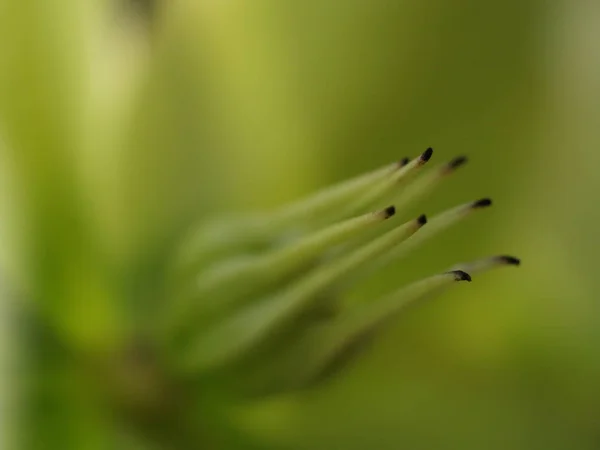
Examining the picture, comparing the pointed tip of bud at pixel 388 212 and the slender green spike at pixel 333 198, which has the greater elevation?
the slender green spike at pixel 333 198

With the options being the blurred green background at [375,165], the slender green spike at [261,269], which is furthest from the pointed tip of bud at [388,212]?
the blurred green background at [375,165]

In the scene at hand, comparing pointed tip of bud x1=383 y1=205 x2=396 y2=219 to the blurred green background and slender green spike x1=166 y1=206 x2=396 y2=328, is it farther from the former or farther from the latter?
the blurred green background

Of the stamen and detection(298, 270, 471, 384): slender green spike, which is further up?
the stamen

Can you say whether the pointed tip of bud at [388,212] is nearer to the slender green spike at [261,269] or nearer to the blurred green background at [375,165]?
the slender green spike at [261,269]

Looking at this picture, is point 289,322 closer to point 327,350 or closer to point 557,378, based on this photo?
point 327,350

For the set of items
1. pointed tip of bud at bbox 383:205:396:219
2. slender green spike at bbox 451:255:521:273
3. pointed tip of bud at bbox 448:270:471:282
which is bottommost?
pointed tip of bud at bbox 448:270:471:282

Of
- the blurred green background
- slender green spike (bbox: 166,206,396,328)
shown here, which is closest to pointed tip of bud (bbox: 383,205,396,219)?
slender green spike (bbox: 166,206,396,328)

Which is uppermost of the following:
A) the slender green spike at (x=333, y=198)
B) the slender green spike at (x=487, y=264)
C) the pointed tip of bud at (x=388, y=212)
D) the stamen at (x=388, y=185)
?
the slender green spike at (x=333, y=198)
